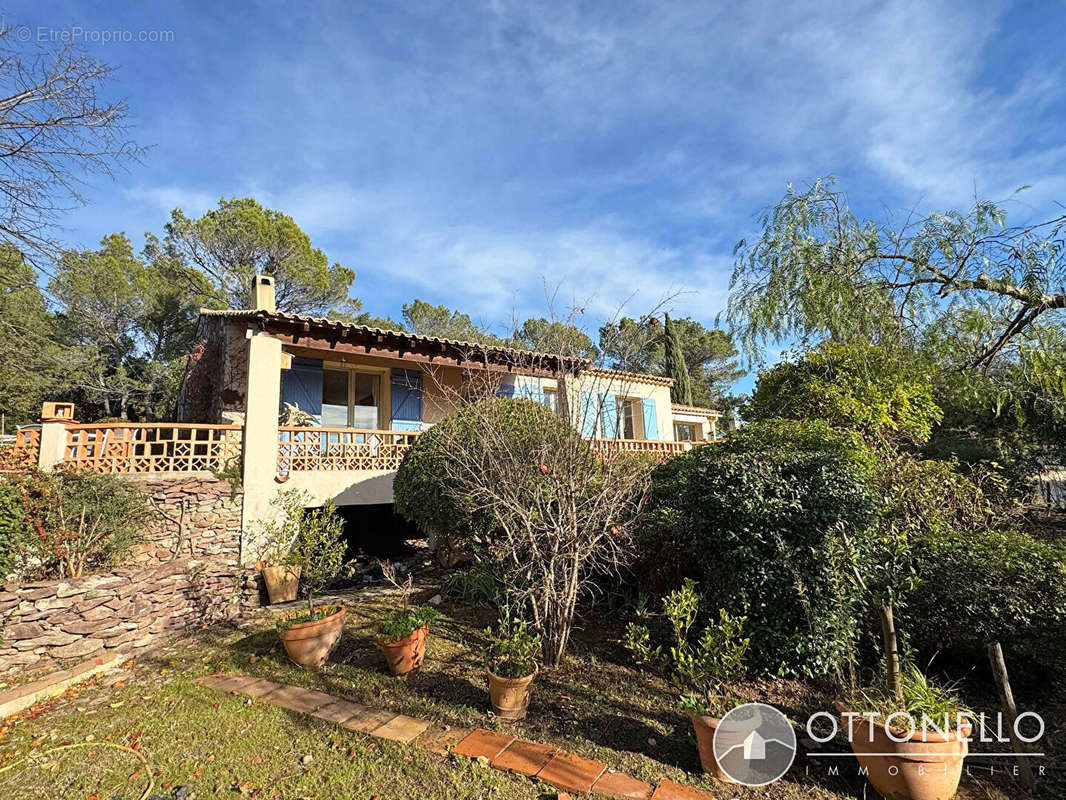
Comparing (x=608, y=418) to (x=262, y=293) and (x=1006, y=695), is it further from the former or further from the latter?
(x=262, y=293)

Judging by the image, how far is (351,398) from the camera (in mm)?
11836

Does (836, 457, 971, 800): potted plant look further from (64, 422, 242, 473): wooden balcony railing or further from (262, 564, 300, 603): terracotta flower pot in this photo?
(64, 422, 242, 473): wooden balcony railing

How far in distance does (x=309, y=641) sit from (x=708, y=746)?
3957 mm

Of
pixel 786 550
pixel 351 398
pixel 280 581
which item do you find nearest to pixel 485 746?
pixel 786 550

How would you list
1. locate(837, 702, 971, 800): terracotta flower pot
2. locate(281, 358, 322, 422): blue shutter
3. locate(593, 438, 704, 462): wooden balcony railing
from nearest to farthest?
1. locate(837, 702, 971, 800): terracotta flower pot
2. locate(593, 438, 704, 462): wooden balcony railing
3. locate(281, 358, 322, 422): blue shutter

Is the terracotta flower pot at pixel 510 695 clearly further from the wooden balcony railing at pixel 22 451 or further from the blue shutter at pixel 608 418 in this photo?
the wooden balcony railing at pixel 22 451

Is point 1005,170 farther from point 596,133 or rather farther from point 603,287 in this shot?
point 596,133

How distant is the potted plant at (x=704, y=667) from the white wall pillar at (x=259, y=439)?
245 inches

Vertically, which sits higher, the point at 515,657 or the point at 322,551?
the point at 322,551

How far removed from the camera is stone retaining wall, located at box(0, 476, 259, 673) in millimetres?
5383

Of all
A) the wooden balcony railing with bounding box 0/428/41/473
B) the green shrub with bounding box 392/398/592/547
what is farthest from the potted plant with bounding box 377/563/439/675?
the wooden balcony railing with bounding box 0/428/41/473

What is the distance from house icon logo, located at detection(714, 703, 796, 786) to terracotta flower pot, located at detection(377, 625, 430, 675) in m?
2.84

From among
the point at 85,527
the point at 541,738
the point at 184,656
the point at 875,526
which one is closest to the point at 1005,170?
the point at 875,526

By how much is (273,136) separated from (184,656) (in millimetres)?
7691
